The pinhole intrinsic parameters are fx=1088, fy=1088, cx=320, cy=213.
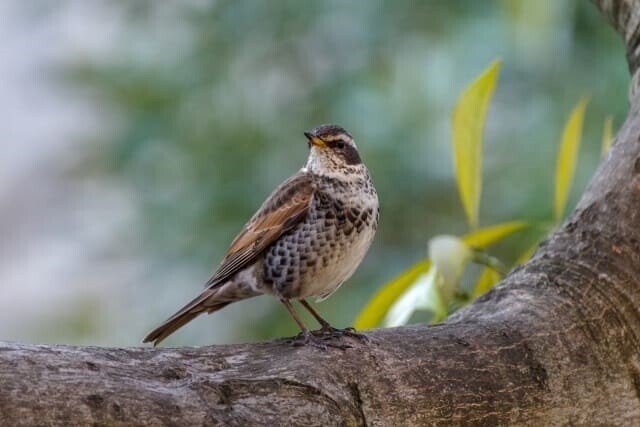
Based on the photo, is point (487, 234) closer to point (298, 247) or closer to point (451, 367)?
point (298, 247)

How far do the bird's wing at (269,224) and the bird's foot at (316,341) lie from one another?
573mm

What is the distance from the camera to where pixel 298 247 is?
2.98 meters

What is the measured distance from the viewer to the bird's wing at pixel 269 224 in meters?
3.02

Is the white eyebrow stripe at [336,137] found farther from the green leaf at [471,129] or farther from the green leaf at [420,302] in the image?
the green leaf at [420,302]

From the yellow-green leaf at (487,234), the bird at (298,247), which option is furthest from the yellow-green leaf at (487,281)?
the bird at (298,247)

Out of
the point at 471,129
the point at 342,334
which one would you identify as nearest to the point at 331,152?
the point at 471,129

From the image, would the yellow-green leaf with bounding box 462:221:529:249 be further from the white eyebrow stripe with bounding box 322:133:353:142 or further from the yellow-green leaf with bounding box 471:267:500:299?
the white eyebrow stripe with bounding box 322:133:353:142

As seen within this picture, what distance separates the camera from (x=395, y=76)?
16.1 ft

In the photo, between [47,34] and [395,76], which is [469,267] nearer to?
[395,76]

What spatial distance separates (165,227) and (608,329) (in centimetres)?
293

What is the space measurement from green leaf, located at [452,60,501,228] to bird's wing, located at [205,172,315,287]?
0.44m

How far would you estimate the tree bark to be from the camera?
1.83m

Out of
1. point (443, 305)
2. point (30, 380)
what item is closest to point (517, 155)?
point (443, 305)

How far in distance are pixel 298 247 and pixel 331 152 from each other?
377 millimetres
